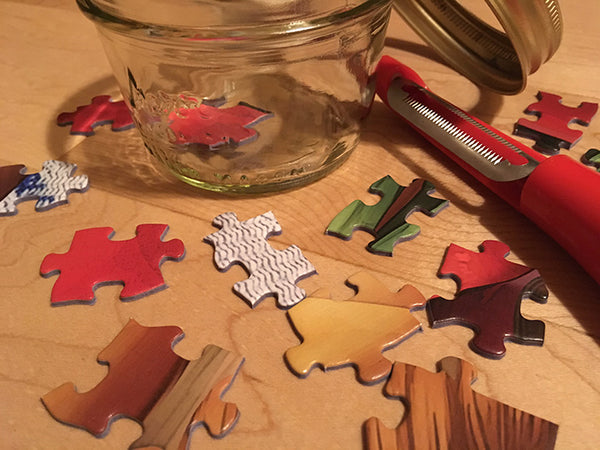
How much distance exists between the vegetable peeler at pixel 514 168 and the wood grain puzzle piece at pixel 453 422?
17cm

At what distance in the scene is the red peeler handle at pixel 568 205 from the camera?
0.55 m

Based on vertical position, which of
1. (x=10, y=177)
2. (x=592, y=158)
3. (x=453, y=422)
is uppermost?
(x=592, y=158)

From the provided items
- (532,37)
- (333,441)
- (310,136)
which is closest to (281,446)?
(333,441)

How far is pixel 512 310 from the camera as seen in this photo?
548 millimetres

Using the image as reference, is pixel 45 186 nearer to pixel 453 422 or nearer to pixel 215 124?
pixel 215 124

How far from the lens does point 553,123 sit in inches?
31.3

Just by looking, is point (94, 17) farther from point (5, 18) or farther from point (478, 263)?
point (5, 18)

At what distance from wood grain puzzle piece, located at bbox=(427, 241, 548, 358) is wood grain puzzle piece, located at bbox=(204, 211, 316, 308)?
14 centimetres

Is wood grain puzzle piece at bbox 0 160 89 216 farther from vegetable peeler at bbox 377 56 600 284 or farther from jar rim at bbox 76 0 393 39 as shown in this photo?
vegetable peeler at bbox 377 56 600 284

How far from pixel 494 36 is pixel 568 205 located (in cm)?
35

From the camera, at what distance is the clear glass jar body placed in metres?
0.58

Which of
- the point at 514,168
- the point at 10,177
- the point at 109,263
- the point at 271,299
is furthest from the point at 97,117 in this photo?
the point at 514,168

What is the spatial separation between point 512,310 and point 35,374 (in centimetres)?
44

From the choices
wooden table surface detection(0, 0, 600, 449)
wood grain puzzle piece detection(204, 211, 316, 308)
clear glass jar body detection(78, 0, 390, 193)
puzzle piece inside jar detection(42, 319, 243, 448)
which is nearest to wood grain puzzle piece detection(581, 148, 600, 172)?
wooden table surface detection(0, 0, 600, 449)
